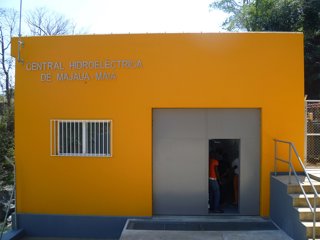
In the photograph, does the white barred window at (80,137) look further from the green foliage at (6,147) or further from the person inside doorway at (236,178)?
the green foliage at (6,147)

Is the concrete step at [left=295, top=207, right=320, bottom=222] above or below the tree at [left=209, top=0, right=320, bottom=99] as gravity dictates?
below

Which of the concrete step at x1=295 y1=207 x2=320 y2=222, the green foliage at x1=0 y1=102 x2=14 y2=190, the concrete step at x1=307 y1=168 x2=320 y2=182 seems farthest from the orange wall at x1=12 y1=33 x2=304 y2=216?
the green foliage at x1=0 y1=102 x2=14 y2=190

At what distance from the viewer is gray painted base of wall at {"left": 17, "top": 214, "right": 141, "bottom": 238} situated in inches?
361

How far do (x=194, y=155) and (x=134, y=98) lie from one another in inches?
84.7

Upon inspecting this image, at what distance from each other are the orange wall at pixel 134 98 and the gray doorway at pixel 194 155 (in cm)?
24

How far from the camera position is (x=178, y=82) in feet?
29.9

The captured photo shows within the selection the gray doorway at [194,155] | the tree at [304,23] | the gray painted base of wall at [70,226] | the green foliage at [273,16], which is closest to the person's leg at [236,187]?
the gray doorway at [194,155]

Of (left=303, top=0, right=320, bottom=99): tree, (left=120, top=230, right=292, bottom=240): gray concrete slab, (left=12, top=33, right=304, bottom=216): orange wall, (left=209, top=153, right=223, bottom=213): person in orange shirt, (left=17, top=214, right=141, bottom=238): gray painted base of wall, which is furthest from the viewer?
(left=303, top=0, right=320, bottom=99): tree

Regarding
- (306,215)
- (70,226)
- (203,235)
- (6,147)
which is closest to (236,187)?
(203,235)

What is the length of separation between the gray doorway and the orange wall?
0.24m

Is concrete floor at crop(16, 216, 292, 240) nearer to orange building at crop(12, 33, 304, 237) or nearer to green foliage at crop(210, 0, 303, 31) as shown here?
orange building at crop(12, 33, 304, 237)

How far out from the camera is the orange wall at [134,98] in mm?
9070

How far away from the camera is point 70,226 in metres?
9.29

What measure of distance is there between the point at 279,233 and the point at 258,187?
1510 millimetres
